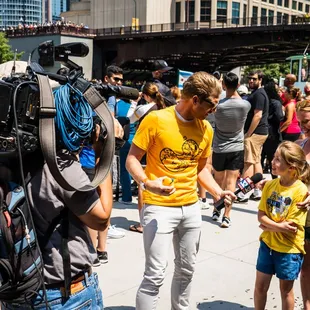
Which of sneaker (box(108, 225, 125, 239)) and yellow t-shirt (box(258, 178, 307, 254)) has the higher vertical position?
yellow t-shirt (box(258, 178, 307, 254))

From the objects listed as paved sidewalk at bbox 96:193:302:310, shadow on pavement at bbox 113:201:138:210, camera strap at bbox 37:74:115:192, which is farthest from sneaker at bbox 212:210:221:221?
camera strap at bbox 37:74:115:192

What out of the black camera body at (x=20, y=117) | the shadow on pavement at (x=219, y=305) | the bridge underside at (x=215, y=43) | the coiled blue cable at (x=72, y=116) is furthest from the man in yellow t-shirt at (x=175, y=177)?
the bridge underside at (x=215, y=43)

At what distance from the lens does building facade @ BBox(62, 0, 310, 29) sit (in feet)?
255

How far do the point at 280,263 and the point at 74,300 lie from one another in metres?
1.67

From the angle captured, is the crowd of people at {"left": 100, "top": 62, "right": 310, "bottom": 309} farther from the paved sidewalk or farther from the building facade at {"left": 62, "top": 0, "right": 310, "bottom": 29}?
the building facade at {"left": 62, "top": 0, "right": 310, "bottom": 29}

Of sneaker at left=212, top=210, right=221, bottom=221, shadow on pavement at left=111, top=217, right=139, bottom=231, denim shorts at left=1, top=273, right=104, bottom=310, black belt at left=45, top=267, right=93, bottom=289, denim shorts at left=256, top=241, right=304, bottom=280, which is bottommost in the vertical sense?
shadow on pavement at left=111, top=217, right=139, bottom=231

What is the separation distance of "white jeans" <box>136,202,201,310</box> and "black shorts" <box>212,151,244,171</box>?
10.5 ft

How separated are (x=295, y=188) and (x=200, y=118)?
823 mm

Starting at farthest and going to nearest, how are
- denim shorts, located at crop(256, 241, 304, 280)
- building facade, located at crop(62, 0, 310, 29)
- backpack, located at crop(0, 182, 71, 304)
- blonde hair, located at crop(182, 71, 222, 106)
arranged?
1. building facade, located at crop(62, 0, 310, 29)
2. denim shorts, located at crop(256, 241, 304, 280)
3. blonde hair, located at crop(182, 71, 222, 106)
4. backpack, located at crop(0, 182, 71, 304)

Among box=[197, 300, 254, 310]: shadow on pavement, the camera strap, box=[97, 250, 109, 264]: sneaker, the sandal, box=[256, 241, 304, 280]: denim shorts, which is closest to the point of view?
the camera strap

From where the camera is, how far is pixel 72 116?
1.98 meters

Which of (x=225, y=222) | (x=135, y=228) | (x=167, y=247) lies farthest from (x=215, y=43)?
(x=167, y=247)

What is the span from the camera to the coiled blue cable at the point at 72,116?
195 cm

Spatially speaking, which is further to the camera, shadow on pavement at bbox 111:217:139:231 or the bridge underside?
the bridge underside
